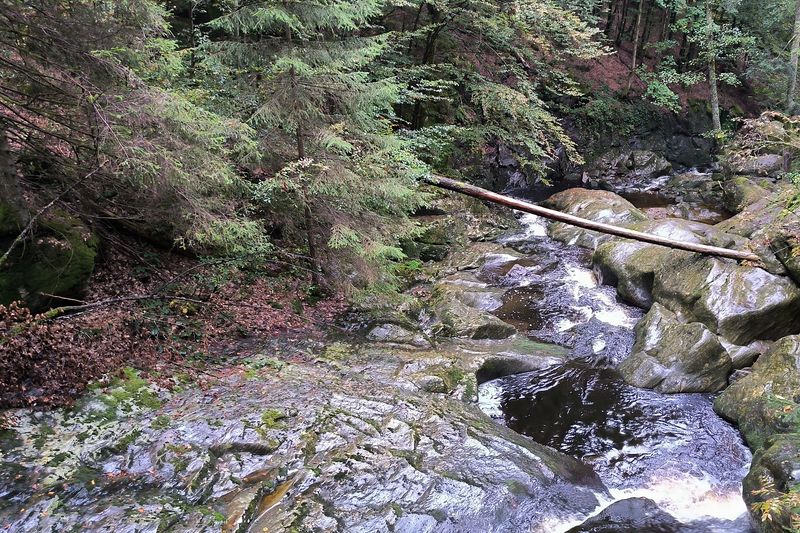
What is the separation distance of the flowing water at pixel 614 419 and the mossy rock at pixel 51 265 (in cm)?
595

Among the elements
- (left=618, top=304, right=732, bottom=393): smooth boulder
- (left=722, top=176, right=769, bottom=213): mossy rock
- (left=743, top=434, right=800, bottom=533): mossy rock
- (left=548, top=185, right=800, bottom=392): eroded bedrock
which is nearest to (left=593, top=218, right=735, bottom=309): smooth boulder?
(left=548, top=185, right=800, bottom=392): eroded bedrock

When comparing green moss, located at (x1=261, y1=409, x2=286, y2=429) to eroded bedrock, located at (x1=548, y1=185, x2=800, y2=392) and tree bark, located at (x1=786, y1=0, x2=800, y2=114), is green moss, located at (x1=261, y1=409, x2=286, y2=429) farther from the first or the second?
tree bark, located at (x1=786, y1=0, x2=800, y2=114)

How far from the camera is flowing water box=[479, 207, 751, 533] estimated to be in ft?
19.0

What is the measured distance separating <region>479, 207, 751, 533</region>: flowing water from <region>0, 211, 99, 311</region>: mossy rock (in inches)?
234

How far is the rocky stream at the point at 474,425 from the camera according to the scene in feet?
14.3

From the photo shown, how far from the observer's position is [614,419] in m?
7.15

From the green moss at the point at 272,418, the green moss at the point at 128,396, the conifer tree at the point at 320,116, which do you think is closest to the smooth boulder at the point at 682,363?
the conifer tree at the point at 320,116

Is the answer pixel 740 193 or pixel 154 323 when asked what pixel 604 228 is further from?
pixel 740 193

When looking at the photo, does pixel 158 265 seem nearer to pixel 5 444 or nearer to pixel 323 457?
pixel 5 444

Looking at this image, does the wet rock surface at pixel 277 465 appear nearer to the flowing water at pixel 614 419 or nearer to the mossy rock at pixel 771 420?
the flowing water at pixel 614 419

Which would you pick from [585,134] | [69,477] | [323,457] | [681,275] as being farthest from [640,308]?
[585,134]

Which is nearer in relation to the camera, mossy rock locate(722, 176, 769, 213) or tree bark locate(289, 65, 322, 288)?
tree bark locate(289, 65, 322, 288)

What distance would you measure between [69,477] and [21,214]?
3.11 metres

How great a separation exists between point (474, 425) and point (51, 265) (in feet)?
18.1
